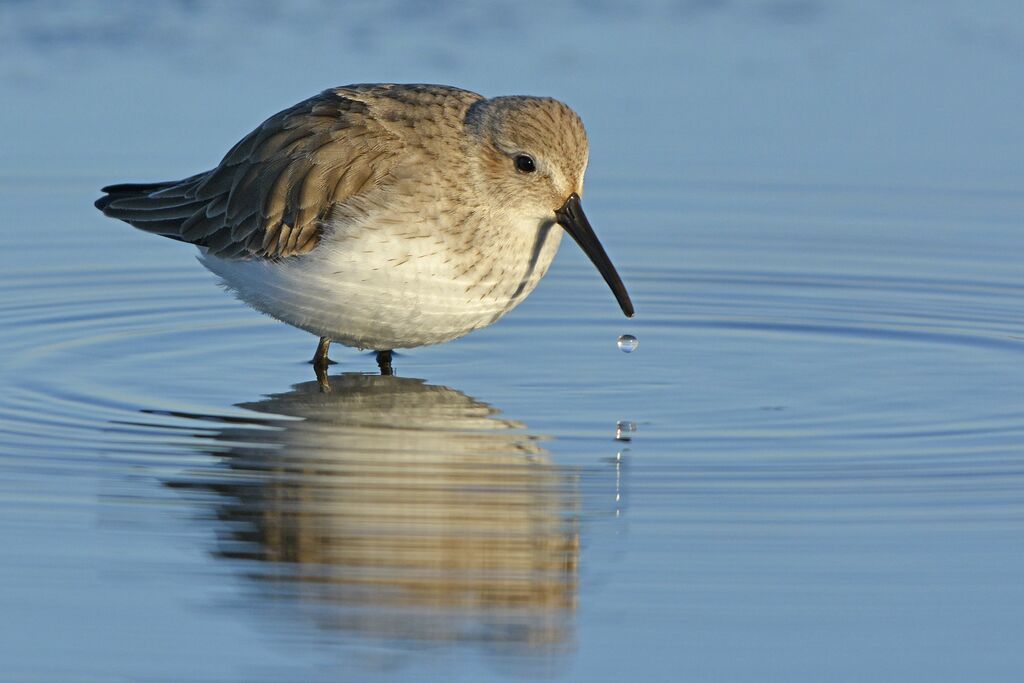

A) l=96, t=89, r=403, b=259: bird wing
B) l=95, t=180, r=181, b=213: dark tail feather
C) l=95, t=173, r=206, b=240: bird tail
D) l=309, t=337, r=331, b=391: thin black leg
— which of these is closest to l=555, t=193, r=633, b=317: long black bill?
l=96, t=89, r=403, b=259: bird wing

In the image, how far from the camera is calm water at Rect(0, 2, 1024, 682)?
17.6 ft

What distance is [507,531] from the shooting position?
20.7 feet

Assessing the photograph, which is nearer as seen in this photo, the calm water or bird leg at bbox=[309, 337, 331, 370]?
the calm water

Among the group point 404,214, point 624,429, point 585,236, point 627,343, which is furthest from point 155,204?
point 624,429

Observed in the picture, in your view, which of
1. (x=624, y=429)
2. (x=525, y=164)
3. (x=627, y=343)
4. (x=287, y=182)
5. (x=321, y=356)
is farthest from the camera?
(x=627, y=343)

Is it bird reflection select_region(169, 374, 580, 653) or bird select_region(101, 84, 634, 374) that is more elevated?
bird select_region(101, 84, 634, 374)

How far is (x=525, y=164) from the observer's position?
8.53 m

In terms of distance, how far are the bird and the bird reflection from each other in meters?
0.47

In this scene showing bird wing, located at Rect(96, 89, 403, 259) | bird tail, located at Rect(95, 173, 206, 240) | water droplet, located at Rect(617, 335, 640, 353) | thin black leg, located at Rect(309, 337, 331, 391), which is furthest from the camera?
bird tail, located at Rect(95, 173, 206, 240)

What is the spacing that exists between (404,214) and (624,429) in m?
1.44

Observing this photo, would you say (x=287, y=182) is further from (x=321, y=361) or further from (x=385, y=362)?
(x=385, y=362)

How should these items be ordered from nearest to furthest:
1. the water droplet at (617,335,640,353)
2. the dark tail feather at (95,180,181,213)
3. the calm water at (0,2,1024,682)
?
the calm water at (0,2,1024,682) < the water droplet at (617,335,640,353) < the dark tail feather at (95,180,181,213)

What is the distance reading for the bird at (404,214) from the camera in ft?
27.0

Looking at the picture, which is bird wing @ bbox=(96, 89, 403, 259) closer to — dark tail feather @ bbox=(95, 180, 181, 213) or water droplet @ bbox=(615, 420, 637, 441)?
dark tail feather @ bbox=(95, 180, 181, 213)
